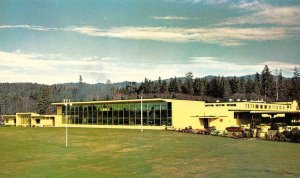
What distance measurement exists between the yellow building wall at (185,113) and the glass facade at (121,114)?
3.00 ft

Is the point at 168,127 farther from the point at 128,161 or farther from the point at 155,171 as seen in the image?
the point at 155,171

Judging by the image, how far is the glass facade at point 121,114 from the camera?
69.0 meters

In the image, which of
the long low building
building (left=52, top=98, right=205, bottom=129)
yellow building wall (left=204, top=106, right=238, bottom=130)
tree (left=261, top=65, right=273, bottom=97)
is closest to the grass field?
the long low building

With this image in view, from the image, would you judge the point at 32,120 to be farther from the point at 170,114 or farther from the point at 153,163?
the point at 153,163

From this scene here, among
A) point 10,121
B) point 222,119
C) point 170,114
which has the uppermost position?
point 170,114

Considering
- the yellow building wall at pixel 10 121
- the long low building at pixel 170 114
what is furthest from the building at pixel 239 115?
the yellow building wall at pixel 10 121

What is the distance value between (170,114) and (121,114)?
11.3m

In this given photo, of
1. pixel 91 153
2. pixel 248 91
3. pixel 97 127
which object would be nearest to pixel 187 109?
pixel 97 127

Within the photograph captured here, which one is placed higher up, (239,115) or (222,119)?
(239,115)

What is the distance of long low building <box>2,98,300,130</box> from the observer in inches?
2717

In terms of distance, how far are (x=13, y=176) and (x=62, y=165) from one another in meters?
A: 4.29

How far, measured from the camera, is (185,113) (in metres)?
70.2

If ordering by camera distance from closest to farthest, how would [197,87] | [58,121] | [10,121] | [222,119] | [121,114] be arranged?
1. [222,119]
2. [121,114]
3. [58,121]
4. [10,121]
5. [197,87]

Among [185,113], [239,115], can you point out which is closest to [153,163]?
[185,113]
